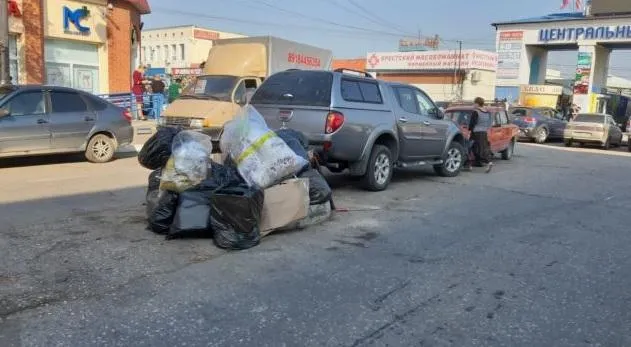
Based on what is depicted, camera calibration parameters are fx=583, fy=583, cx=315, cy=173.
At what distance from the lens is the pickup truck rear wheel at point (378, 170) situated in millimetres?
9289

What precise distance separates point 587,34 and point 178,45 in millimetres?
47980

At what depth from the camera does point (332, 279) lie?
507 centimetres

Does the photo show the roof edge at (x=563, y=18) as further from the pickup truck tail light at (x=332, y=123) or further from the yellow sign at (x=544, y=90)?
the pickup truck tail light at (x=332, y=123)

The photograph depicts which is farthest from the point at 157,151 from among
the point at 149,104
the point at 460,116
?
the point at 149,104

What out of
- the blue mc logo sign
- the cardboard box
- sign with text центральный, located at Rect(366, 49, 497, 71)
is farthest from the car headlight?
sign with text центральный, located at Rect(366, 49, 497, 71)

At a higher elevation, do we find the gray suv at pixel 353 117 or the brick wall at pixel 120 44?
the brick wall at pixel 120 44

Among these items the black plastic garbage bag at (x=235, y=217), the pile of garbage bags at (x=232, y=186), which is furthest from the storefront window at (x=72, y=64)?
the black plastic garbage bag at (x=235, y=217)

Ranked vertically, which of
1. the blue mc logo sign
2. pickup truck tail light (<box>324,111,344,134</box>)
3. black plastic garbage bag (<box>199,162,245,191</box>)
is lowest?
black plastic garbage bag (<box>199,162,245,191</box>)

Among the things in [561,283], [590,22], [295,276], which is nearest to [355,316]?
[295,276]

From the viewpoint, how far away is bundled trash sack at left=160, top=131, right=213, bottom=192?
6398 millimetres

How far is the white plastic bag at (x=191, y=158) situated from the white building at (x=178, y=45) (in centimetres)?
6358

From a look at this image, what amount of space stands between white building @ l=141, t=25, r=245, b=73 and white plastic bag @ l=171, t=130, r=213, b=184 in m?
63.6

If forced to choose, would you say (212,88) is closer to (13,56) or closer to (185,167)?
(13,56)

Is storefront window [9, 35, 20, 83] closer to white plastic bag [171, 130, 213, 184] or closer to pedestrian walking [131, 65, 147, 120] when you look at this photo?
pedestrian walking [131, 65, 147, 120]
